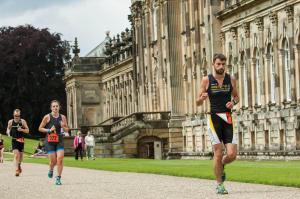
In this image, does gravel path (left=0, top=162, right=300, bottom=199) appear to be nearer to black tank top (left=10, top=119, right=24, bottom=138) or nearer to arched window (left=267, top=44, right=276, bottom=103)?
black tank top (left=10, top=119, right=24, bottom=138)

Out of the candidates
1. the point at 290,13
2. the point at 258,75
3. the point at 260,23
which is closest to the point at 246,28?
the point at 260,23

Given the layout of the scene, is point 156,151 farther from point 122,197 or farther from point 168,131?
point 122,197

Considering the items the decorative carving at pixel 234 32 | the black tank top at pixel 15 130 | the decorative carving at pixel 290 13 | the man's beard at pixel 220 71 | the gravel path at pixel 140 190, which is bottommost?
the gravel path at pixel 140 190

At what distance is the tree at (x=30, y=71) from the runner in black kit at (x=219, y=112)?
107 meters

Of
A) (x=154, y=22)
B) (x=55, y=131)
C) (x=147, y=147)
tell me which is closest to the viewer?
(x=55, y=131)

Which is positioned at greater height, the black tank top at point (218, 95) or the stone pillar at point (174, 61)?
the stone pillar at point (174, 61)

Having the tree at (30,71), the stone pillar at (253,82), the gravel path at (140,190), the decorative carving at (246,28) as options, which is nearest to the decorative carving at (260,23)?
the decorative carving at (246,28)

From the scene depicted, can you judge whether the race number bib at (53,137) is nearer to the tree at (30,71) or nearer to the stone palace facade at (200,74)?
the stone palace facade at (200,74)

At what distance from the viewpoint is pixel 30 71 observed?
5108 inches

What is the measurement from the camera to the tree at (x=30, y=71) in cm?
12762

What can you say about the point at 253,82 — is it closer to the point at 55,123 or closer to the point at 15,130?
the point at 15,130

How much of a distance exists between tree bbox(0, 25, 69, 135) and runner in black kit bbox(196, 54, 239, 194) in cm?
10662

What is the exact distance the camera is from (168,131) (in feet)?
249

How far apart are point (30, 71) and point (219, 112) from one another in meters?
110
